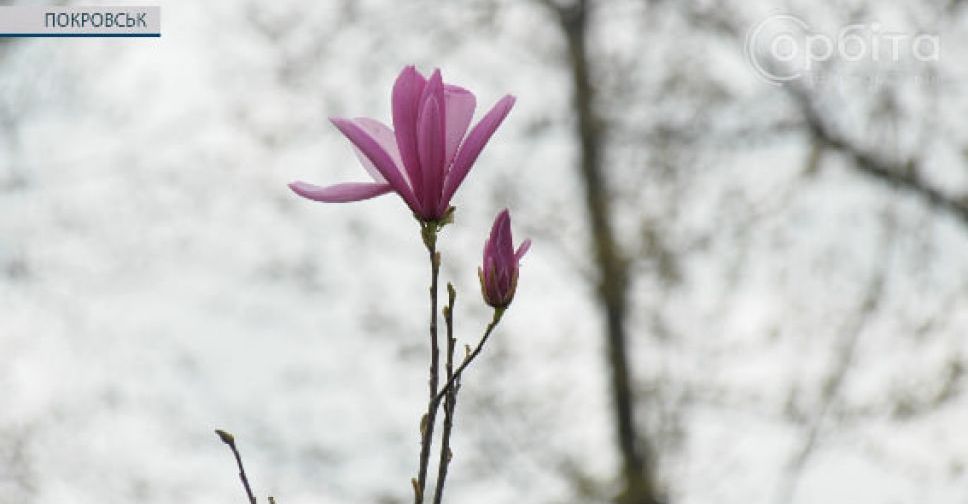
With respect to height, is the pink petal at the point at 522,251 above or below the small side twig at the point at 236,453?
above

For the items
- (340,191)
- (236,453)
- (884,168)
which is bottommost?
(236,453)

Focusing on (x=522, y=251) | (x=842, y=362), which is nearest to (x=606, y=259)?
(x=842, y=362)

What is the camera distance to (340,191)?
63cm

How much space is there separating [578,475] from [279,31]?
2.57 meters

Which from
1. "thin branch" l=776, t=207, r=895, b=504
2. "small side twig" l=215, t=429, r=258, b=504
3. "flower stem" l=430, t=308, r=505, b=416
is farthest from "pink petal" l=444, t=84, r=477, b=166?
"thin branch" l=776, t=207, r=895, b=504

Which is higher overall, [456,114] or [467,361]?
[456,114]

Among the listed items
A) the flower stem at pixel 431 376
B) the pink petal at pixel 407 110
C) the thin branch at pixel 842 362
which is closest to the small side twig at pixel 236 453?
the flower stem at pixel 431 376

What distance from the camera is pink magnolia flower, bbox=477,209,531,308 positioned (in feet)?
2.13

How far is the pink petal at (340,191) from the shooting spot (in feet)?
2.07

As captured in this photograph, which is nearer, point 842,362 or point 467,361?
point 467,361

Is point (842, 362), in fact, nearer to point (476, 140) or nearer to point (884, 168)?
point (884, 168)

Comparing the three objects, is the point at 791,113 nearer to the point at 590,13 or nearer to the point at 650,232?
the point at 650,232

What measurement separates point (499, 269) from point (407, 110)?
11 cm

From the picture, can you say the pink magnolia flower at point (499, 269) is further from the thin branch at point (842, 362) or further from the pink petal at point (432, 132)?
the thin branch at point (842, 362)
